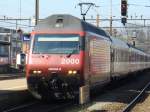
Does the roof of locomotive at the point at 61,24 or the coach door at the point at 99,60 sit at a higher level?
the roof of locomotive at the point at 61,24

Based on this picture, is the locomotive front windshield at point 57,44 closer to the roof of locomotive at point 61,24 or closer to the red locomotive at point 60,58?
the red locomotive at point 60,58

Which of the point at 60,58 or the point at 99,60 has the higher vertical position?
the point at 60,58

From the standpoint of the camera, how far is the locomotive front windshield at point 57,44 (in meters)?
20.2

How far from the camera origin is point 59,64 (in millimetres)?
19969

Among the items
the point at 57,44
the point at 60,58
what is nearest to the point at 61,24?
the point at 57,44

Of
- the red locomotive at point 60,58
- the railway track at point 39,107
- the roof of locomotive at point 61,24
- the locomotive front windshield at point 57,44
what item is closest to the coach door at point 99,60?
the red locomotive at point 60,58

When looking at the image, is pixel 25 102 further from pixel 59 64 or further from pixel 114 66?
pixel 114 66

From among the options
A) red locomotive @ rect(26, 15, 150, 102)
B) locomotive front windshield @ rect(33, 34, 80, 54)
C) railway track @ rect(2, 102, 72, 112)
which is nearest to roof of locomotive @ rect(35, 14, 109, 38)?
red locomotive @ rect(26, 15, 150, 102)

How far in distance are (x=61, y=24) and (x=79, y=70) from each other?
211cm

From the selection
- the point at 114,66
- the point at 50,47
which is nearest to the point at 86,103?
the point at 50,47

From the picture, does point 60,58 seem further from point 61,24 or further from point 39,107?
point 39,107

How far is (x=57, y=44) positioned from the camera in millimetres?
20297

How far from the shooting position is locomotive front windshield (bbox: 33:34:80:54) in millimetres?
20203

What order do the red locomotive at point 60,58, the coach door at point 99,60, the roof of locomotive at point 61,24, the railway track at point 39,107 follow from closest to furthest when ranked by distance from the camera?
the railway track at point 39,107 < the red locomotive at point 60,58 < the roof of locomotive at point 61,24 < the coach door at point 99,60
